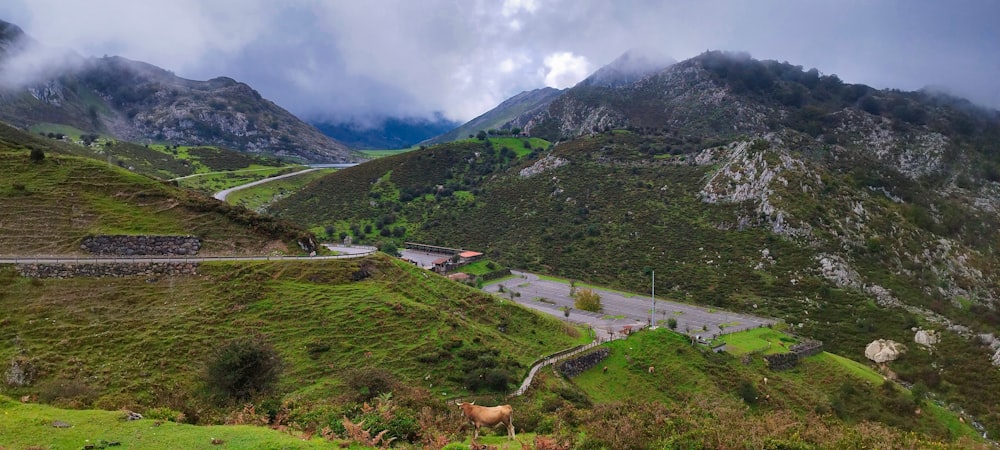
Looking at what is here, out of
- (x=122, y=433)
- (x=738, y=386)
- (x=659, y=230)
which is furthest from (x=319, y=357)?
(x=659, y=230)

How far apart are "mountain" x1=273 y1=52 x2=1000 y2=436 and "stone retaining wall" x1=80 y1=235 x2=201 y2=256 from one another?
2218 inches

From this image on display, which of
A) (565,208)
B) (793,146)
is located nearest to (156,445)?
(565,208)

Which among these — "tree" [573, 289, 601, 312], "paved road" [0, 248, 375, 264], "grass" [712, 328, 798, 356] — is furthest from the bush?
"tree" [573, 289, 601, 312]

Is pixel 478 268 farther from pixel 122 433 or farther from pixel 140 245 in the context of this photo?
pixel 122 433

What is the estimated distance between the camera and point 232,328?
25.0 metres

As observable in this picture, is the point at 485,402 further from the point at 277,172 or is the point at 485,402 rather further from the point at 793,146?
the point at 277,172

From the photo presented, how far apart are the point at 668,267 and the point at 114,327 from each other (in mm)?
66356

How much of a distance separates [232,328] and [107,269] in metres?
8.98

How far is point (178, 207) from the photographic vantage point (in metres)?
33.8

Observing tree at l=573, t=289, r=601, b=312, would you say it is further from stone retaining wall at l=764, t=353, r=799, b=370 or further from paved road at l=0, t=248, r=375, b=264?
paved road at l=0, t=248, r=375, b=264

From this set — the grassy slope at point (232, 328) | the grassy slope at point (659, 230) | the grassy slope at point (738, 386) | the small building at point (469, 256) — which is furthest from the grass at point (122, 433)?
the small building at point (469, 256)

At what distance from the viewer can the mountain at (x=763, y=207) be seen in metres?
58.9

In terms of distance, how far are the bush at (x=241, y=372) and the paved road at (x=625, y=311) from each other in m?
34.8

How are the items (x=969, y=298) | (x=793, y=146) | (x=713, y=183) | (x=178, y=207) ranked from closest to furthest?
(x=178, y=207)
(x=969, y=298)
(x=713, y=183)
(x=793, y=146)
